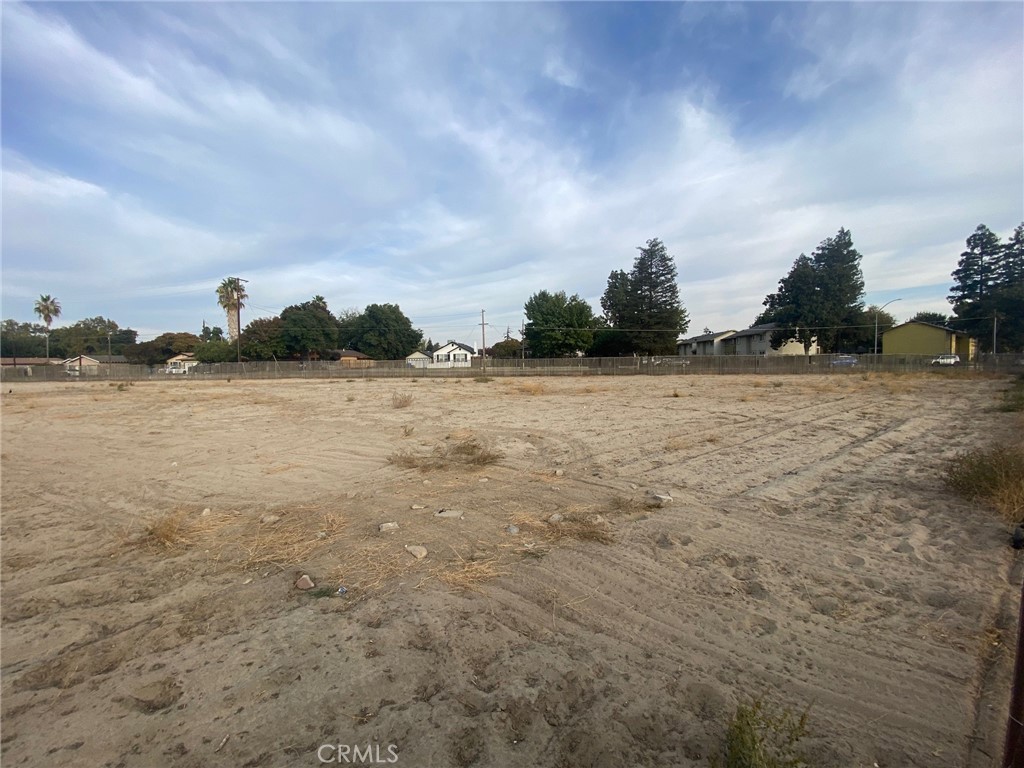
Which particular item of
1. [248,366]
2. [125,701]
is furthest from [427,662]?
[248,366]

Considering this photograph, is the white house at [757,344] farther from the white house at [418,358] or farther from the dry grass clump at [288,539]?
the dry grass clump at [288,539]

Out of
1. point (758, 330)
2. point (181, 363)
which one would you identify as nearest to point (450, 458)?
point (758, 330)

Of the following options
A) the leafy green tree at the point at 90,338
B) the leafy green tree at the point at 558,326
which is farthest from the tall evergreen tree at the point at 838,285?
the leafy green tree at the point at 90,338

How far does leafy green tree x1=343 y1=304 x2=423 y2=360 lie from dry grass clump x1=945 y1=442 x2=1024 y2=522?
77912 millimetres

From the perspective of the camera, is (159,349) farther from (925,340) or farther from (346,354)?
(925,340)

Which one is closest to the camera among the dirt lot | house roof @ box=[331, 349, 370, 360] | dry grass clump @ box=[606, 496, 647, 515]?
the dirt lot

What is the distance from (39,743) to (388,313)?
81.1 meters

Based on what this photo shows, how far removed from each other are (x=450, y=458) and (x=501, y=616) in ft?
17.0

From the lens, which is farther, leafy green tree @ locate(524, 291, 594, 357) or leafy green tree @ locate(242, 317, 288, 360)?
leafy green tree @ locate(242, 317, 288, 360)

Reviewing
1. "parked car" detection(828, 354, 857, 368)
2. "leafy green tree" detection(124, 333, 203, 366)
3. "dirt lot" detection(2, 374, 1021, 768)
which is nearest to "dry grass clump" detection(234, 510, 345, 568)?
"dirt lot" detection(2, 374, 1021, 768)

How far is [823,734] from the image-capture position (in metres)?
2.26

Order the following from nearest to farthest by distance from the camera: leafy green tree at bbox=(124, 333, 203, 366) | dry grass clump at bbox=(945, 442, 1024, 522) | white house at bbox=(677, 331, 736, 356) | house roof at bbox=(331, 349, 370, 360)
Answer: dry grass clump at bbox=(945, 442, 1024, 522)
white house at bbox=(677, 331, 736, 356)
house roof at bbox=(331, 349, 370, 360)
leafy green tree at bbox=(124, 333, 203, 366)

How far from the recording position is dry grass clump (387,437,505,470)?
26.0ft

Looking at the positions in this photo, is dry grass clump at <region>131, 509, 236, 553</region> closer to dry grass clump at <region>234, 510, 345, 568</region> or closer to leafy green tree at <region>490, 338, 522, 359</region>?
A: dry grass clump at <region>234, 510, 345, 568</region>
